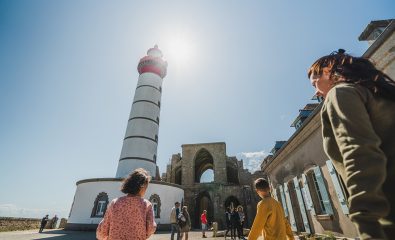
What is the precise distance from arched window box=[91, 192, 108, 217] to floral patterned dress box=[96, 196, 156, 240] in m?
16.2

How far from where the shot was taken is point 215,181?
2580 cm

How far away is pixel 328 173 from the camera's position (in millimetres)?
7438

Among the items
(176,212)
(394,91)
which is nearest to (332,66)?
(394,91)

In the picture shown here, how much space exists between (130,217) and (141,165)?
17199mm

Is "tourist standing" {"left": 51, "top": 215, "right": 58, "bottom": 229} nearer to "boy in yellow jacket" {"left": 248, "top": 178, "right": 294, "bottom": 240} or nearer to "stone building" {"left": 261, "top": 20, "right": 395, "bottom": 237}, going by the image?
"stone building" {"left": 261, "top": 20, "right": 395, "bottom": 237}

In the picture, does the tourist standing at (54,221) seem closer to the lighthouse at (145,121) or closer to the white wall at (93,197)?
the white wall at (93,197)

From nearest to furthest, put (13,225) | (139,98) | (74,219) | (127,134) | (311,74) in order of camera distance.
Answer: (311,74) < (74,219) < (13,225) < (127,134) < (139,98)

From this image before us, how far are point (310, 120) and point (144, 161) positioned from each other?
15013 millimetres

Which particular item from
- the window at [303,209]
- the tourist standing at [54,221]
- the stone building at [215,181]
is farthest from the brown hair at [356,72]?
the tourist standing at [54,221]

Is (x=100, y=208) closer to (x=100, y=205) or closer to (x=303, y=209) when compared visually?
(x=100, y=205)

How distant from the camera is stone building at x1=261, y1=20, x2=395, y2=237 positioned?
5.82 m

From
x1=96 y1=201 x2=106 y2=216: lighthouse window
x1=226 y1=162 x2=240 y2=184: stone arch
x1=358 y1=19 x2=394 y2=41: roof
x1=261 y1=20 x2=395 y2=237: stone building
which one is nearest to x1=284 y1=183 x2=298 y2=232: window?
x1=261 y1=20 x2=395 y2=237: stone building

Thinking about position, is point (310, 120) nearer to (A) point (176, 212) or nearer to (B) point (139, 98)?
(A) point (176, 212)

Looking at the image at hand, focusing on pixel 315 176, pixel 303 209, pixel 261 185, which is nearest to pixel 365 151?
pixel 261 185
